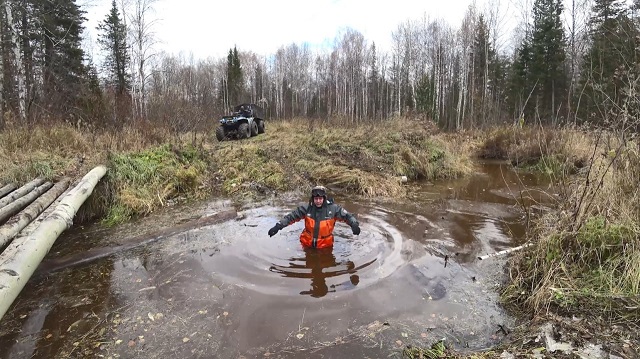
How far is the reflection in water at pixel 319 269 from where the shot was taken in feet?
15.3

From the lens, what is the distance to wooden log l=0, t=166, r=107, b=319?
9.62 ft

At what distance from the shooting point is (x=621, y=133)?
4.17 m

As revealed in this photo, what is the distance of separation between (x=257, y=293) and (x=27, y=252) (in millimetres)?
2342

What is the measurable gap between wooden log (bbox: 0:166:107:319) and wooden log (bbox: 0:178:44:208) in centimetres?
105

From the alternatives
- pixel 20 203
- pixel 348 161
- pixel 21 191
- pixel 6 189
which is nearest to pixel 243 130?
pixel 348 161

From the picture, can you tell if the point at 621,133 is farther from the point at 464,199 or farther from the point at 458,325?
the point at 464,199

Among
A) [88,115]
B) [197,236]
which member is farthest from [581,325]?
[88,115]

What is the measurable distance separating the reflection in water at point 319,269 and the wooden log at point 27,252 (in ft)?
8.68

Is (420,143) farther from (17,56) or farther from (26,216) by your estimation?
(17,56)

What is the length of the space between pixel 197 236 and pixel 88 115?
7965 mm

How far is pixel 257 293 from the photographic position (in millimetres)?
4426

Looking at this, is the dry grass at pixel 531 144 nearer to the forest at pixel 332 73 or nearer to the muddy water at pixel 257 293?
the forest at pixel 332 73

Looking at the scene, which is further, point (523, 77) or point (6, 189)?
point (523, 77)

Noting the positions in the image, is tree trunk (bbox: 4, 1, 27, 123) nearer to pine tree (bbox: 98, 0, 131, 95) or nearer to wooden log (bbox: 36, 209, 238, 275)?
wooden log (bbox: 36, 209, 238, 275)
